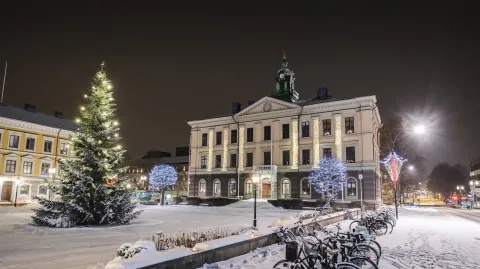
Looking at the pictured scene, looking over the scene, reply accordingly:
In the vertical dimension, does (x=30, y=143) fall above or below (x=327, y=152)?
above

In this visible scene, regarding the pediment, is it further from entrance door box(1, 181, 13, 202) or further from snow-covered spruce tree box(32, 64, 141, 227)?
entrance door box(1, 181, 13, 202)

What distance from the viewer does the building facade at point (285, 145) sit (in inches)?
1550

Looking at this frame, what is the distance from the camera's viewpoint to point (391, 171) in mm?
23938

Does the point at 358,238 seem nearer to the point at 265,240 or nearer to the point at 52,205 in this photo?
the point at 265,240

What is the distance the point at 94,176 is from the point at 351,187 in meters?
29.9

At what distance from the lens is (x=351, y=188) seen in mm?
39375

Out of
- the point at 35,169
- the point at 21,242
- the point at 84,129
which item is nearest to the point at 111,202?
the point at 84,129

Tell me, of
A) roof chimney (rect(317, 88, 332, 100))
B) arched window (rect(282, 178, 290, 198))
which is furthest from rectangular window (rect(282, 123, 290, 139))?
roof chimney (rect(317, 88, 332, 100))

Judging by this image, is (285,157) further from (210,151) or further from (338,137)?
(210,151)

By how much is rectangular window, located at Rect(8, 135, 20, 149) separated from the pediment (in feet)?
95.6

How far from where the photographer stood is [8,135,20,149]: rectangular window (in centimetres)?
4234

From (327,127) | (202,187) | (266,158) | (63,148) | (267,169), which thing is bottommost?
(202,187)

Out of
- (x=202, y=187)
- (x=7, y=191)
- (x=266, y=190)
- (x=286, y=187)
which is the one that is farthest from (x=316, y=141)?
(x=7, y=191)

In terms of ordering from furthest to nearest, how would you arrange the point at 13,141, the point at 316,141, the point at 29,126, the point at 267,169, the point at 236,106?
the point at 236,106
the point at 29,126
the point at 267,169
the point at 13,141
the point at 316,141
